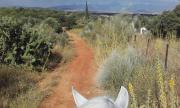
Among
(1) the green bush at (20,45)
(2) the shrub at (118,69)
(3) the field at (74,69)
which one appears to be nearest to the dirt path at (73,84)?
(3) the field at (74,69)

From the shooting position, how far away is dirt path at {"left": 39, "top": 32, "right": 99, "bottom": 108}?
9.86m

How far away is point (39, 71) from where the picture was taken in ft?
45.3

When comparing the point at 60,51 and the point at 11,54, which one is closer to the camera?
the point at 11,54

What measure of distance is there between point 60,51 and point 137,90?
1201 centimetres

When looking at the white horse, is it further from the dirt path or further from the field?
the dirt path

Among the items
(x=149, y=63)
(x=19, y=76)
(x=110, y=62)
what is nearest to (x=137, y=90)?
(x=149, y=63)


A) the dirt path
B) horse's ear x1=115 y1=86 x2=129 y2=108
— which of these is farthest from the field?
horse's ear x1=115 y1=86 x2=129 y2=108

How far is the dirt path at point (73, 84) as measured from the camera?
9857mm

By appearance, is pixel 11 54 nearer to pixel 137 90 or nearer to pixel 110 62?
pixel 110 62

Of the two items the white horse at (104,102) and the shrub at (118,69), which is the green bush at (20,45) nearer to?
the shrub at (118,69)

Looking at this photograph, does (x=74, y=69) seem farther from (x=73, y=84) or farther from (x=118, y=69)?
(x=118, y=69)

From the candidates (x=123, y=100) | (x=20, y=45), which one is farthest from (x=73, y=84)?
(x=123, y=100)

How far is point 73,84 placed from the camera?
12211 mm

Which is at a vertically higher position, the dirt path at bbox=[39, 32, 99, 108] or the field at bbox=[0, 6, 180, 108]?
the field at bbox=[0, 6, 180, 108]
